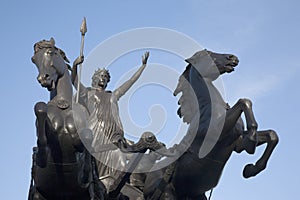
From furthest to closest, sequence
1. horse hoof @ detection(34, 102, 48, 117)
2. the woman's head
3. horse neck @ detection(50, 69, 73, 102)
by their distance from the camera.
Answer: the woman's head, horse neck @ detection(50, 69, 73, 102), horse hoof @ detection(34, 102, 48, 117)

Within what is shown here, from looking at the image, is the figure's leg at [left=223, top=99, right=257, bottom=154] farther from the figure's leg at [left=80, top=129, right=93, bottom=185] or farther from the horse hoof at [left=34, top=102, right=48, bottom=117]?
the horse hoof at [left=34, top=102, right=48, bottom=117]

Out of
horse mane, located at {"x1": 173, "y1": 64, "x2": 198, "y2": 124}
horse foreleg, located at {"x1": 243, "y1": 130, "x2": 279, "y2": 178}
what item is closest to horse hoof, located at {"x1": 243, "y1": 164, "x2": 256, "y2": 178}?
horse foreleg, located at {"x1": 243, "y1": 130, "x2": 279, "y2": 178}

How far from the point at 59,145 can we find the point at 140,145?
1226 millimetres

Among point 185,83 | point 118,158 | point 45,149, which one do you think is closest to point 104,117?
point 118,158

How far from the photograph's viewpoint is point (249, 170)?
7637mm

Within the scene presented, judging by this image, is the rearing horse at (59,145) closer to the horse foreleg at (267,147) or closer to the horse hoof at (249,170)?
the horse hoof at (249,170)

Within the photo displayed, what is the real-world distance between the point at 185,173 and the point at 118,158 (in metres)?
1.27

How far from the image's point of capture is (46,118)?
6.84m

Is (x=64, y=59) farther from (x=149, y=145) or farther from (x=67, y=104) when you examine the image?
(x=149, y=145)

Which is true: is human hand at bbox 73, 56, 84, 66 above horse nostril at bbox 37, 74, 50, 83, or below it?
above

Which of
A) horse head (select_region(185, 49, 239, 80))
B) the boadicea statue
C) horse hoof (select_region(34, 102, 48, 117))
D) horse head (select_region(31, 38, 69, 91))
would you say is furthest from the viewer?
horse head (select_region(185, 49, 239, 80))

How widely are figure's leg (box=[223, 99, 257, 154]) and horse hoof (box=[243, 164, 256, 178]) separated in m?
0.36

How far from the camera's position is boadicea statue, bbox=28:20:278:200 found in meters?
7.14

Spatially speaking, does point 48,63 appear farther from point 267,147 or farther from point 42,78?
point 267,147
